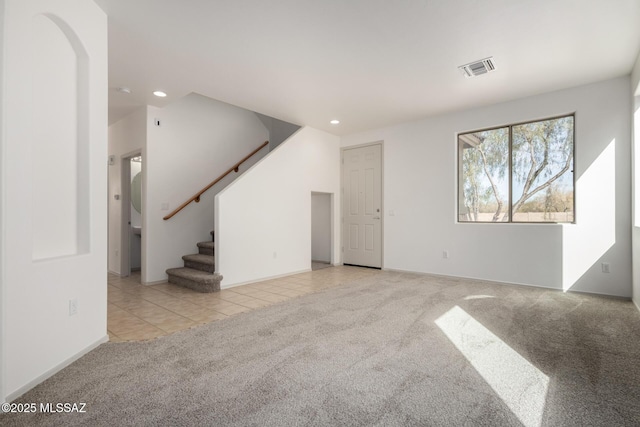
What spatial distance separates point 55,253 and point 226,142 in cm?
413

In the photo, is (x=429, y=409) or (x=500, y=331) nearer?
(x=429, y=409)

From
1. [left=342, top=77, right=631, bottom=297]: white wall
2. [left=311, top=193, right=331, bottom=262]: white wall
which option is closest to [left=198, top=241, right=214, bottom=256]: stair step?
[left=311, top=193, right=331, bottom=262]: white wall

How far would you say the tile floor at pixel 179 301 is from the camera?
9.60ft

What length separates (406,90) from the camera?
415 cm

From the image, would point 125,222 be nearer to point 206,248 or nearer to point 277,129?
point 206,248

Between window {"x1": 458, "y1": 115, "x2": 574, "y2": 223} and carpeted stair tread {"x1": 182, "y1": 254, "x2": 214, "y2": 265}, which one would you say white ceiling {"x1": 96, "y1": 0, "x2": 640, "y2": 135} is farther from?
carpeted stair tread {"x1": 182, "y1": 254, "x2": 214, "y2": 265}

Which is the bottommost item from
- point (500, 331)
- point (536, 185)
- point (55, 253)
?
point (500, 331)

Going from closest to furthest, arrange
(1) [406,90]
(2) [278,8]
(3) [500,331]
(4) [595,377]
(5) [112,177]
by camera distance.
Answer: (4) [595,377] < (2) [278,8] < (3) [500,331] < (1) [406,90] < (5) [112,177]

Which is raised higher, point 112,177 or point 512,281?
point 112,177

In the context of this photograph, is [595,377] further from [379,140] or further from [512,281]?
[379,140]

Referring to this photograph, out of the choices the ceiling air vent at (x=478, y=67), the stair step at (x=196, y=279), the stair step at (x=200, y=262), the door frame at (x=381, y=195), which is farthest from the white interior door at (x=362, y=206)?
the stair step at (x=196, y=279)

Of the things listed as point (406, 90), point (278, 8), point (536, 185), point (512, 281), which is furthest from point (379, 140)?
point (278, 8)

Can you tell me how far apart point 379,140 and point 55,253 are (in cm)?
509

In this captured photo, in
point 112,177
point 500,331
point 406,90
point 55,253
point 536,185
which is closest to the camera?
point 55,253
